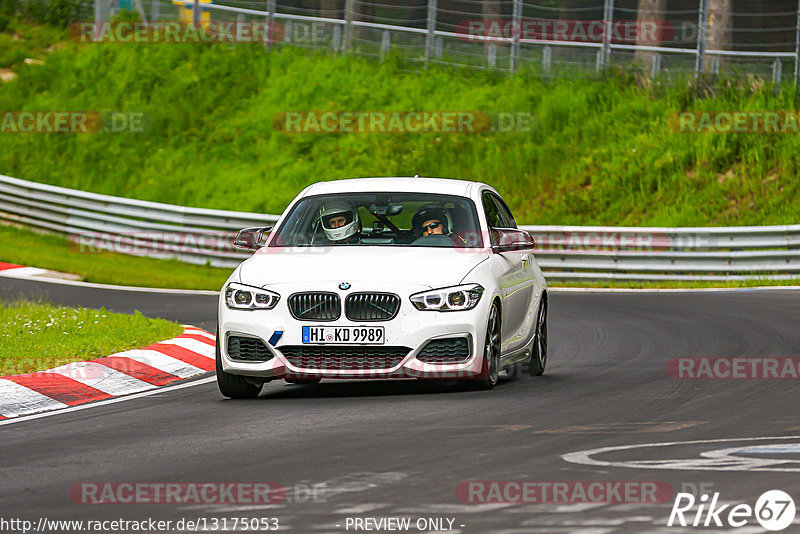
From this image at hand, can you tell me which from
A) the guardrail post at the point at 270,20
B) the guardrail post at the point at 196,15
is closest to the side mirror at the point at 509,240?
the guardrail post at the point at 270,20

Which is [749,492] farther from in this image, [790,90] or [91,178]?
[91,178]

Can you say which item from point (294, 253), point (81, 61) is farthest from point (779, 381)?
point (81, 61)

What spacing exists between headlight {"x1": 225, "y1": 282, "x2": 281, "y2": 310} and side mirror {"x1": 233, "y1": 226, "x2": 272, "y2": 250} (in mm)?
644

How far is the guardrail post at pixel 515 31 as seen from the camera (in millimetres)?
32469

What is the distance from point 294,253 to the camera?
423 inches

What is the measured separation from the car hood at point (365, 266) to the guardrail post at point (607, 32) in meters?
21.0

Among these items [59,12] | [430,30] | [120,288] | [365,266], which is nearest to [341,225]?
[365,266]

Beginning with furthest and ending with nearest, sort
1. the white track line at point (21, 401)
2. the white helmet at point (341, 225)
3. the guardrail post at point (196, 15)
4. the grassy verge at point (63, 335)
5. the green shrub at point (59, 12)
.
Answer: the green shrub at point (59, 12), the guardrail post at point (196, 15), the grassy verge at point (63, 335), the white helmet at point (341, 225), the white track line at point (21, 401)

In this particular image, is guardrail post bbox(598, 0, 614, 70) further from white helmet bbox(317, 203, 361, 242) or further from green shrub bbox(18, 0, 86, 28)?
white helmet bbox(317, 203, 361, 242)

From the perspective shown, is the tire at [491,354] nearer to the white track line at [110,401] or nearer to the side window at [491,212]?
the side window at [491,212]

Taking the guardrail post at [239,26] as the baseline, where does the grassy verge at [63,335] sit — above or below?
below

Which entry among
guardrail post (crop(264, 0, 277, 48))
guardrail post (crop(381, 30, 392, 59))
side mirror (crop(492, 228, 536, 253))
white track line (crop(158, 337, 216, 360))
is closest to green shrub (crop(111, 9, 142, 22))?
guardrail post (crop(264, 0, 277, 48))

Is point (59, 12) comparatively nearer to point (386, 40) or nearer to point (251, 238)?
point (386, 40)

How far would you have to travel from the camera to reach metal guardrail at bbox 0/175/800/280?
79.0 ft
